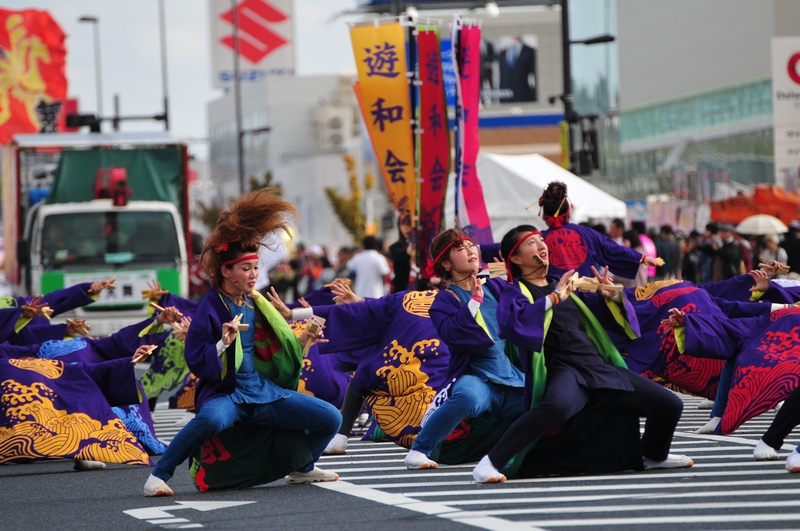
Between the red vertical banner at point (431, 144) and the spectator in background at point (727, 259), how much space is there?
229 inches

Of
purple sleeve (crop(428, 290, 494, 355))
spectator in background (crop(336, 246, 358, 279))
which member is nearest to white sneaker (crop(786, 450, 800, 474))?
purple sleeve (crop(428, 290, 494, 355))

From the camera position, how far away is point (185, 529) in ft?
21.0

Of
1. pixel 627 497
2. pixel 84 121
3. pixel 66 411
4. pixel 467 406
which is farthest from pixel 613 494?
pixel 84 121

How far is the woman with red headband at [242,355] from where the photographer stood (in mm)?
7465

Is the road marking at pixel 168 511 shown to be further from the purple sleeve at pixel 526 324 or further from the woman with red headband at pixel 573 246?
the woman with red headband at pixel 573 246

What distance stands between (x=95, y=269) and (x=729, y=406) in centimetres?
1160

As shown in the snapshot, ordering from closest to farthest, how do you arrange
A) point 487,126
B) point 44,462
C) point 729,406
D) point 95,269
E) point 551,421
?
point 551,421, point 729,406, point 44,462, point 95,269, point 487,126

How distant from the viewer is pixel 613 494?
6832 mm

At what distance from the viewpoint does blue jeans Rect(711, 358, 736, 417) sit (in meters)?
9.58

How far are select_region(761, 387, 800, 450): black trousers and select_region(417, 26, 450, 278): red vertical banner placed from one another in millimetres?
6223

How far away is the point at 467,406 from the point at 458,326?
47 cm

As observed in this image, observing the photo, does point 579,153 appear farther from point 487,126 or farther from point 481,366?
point 487,126

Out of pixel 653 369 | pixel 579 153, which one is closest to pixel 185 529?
pixel 653 369

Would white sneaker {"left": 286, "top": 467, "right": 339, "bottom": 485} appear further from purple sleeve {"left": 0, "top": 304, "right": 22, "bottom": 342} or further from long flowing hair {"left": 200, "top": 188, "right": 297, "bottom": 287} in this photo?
purple sleeve {"left": 0, "top": 304, "right": 22, "bottom": 342}
